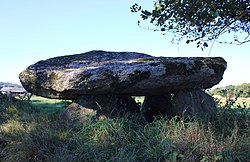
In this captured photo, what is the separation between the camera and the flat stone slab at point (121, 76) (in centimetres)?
530

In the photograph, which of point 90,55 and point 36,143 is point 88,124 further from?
point 90,55

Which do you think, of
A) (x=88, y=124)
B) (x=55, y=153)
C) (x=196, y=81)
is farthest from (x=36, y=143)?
(x=196, y=81)


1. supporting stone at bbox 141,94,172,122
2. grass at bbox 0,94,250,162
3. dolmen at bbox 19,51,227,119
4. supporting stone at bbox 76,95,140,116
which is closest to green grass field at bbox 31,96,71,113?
dolmen at bbox 19,51,227,119

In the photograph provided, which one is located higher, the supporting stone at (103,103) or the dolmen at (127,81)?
the dolmen at (127,81)

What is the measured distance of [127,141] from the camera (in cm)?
439

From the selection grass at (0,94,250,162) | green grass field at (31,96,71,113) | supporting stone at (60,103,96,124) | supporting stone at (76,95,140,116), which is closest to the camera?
grass at (0,94,250,162)

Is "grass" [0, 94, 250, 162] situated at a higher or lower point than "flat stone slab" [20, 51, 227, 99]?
lower

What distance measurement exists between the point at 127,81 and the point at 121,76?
0.44 ft

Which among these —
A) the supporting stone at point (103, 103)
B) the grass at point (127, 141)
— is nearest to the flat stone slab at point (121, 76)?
the supporting stone at point (103, 103)

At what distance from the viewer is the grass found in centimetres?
375

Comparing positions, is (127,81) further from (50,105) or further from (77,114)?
(50,105)

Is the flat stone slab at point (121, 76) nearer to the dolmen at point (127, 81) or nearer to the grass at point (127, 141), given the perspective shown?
the dolmen at point (127, 81)

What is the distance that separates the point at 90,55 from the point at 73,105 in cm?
159

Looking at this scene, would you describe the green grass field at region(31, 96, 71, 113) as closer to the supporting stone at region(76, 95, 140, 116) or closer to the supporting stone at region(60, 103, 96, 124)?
the supporting stone at region(60, 103, 96, 124)
